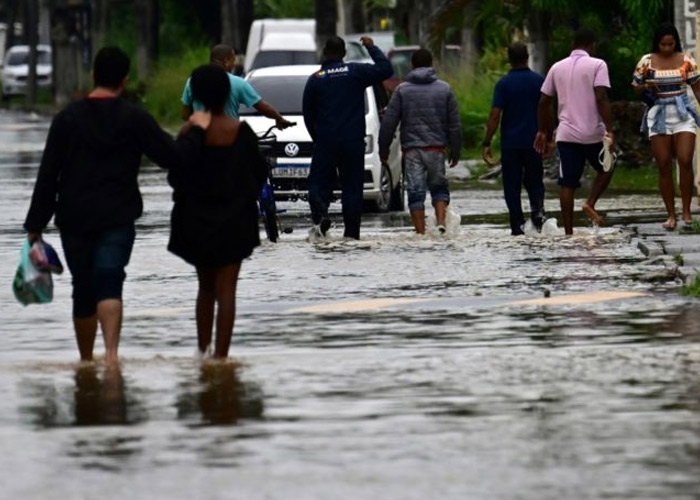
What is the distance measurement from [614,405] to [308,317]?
14.4 feet

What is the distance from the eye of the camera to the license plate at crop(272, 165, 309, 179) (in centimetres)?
2514

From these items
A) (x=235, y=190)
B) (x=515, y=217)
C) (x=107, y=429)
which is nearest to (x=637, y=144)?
(x=515, y=217)

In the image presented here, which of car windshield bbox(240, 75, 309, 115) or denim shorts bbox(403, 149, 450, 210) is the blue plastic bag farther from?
car windshield bbox(240, 75, 309, 115)

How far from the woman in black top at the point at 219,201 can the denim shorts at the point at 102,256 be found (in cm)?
26

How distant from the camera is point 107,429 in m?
9.89

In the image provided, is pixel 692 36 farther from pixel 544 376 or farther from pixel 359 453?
pixel 359 453

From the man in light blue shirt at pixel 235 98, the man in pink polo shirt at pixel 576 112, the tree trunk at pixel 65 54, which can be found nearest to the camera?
the man in light blue shirt at pixel 235 98

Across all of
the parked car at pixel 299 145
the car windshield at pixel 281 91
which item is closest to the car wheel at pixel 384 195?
the parked car at pixel 299 145

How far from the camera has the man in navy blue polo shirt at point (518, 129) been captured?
21.1 meters

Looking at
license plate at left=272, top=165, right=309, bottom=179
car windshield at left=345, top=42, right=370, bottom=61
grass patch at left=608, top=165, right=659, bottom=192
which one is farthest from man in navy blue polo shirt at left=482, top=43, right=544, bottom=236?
car windshield at left=345, top=42, right=370, bottom=61

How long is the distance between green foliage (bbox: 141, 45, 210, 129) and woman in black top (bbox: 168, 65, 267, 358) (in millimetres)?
43650

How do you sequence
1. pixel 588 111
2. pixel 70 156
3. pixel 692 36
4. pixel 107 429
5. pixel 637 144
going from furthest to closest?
1. pixel 637 144
2. pixel 692 36
3. pixel 588 111
4. pixel 70 156
5. pixel 107 429

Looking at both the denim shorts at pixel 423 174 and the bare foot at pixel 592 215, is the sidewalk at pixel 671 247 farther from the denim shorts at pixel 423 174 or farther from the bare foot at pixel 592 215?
the denim shorts at pixel 423 174

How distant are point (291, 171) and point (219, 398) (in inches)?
570
